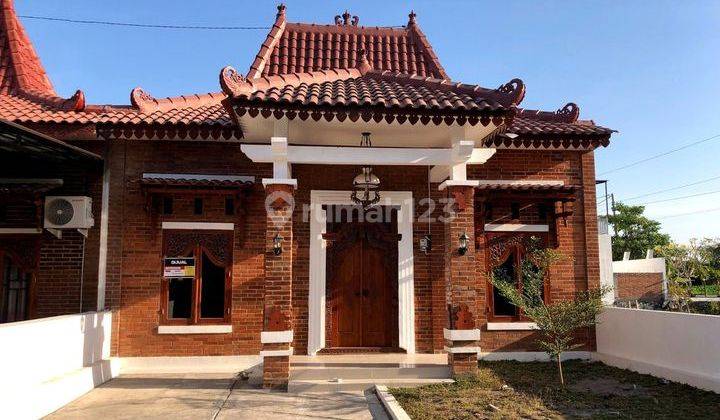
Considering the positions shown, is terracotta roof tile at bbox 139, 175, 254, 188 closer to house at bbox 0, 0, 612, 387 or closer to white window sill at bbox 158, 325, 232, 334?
house at bbox 0, 0, 612, 387

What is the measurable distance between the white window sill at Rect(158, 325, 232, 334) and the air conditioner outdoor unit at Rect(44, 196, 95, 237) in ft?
6.73

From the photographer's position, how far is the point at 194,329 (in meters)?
7.91

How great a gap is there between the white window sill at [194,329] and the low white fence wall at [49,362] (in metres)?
0.89

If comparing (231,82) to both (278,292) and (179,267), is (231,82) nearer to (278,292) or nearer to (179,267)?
(278,292)

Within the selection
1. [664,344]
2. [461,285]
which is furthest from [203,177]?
[664,344]

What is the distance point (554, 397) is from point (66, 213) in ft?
24.9

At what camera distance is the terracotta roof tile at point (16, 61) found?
9438mm

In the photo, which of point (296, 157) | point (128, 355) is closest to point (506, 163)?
point (296, 157)

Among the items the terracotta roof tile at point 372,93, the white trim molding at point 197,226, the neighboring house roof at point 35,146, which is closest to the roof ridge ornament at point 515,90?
the terracotta roof tile at point 372,93

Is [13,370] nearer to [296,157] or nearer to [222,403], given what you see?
[222,403]

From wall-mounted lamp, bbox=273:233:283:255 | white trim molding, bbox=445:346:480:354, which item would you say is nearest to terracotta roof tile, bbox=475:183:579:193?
white trim molding, bbox=445:346:480:354

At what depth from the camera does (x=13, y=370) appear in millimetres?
5277

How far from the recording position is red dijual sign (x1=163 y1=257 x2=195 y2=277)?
802 cm

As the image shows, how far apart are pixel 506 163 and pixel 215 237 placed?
5.30 m
